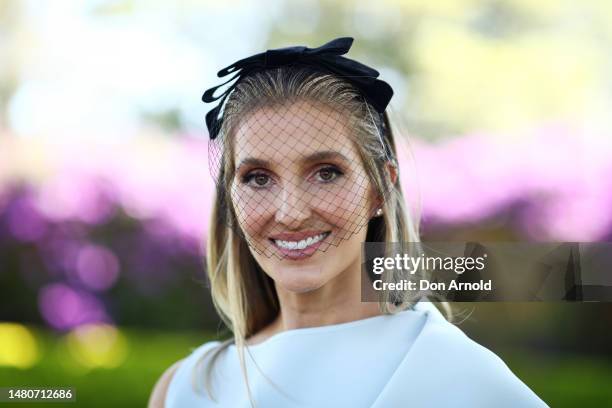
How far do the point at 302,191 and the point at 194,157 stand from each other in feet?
5.21

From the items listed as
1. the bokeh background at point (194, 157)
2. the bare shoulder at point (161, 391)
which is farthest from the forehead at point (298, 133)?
the bokeh background at point (194, 157)

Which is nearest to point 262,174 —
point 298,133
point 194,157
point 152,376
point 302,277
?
point 298,133

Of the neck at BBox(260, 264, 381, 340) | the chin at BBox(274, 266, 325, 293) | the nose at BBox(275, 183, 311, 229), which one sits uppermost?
the nose at BBox(275, 183, 311, 229)

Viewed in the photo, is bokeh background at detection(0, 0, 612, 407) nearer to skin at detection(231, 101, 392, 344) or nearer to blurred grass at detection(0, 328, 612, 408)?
blurred grass at detection(0, 328, 612, 408)

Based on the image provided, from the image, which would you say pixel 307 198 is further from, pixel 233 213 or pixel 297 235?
pixel 233 213

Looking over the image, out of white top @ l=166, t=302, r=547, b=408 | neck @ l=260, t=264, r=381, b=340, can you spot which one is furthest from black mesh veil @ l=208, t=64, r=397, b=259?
white top @ l=166, t=302, r=547, b=408

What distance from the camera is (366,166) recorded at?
1.54 m

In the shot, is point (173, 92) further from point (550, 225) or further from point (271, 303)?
point (550, 225)

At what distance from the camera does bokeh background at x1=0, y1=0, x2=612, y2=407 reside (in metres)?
2.51

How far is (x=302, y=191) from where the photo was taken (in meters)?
1.49

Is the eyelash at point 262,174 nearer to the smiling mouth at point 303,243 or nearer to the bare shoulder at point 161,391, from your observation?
the smiling mouth at point 303,243

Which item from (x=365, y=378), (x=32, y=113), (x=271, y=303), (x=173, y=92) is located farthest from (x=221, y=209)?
(x=32, y=113)

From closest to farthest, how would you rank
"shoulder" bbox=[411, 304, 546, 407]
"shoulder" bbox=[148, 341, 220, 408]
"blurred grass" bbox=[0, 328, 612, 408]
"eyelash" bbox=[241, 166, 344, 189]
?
1. "shoulder" bbox=[411, 304, 546, 407]
2. "eyelash" bbox=[241, 166, 344, 189]
3. "shoulder" bbox=[148, 341, 220, 408]
4. "blurred grass" bbox=[0, 328, 612, 408]

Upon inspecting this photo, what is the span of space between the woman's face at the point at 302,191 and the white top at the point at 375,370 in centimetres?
15
